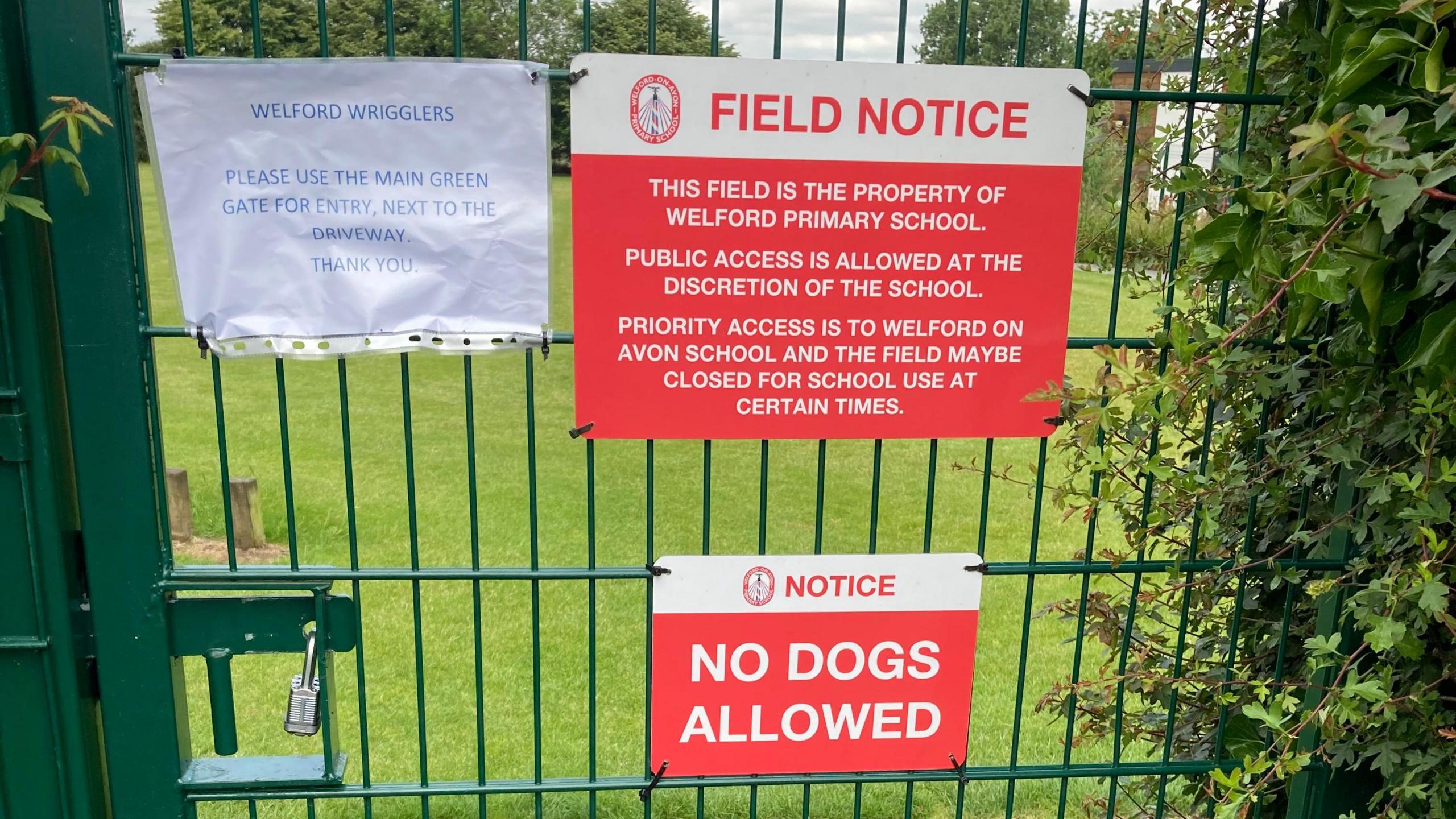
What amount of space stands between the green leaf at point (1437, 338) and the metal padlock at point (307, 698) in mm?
2093

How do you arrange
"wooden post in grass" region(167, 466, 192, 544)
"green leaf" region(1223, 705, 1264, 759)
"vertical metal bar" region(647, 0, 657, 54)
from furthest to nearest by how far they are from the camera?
1. "wooden post in grass" region(167, 466, 192, 544)
2. "green leaf" region(1223, 705, 1264, 759)
3. "vertical metal bar" region(647, 0, 657, 54)

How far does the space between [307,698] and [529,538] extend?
3.33 metres

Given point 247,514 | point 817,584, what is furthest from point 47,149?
point 247,514

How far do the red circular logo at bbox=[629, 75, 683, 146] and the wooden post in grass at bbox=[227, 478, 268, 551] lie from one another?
4289 millimetres

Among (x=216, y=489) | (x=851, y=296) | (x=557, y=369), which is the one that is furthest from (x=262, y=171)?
(x=557, y=369)

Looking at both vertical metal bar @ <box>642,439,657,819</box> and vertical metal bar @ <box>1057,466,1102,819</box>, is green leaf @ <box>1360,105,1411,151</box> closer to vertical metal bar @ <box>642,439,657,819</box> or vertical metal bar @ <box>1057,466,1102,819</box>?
vertical metal bar @ <box>1057,466,1102,819</box>

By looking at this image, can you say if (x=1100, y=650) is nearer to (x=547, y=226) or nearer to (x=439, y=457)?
(x=547, y=226)

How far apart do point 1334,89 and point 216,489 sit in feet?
22.4

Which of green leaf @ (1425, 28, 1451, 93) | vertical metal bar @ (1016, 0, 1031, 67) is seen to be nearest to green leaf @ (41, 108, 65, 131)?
vertical metal bar @ (1016, 0, 1031, 67)

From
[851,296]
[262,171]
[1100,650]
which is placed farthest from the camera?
[1100,650]

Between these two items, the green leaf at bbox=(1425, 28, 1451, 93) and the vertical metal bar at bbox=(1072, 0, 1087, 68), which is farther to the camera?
the vertical metal bar at bbox=(1072, 0, 1087, 68)

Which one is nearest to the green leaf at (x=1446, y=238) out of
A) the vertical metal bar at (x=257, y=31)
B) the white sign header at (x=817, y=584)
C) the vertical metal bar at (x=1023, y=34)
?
the vertical metal bar at (x=1023, y=34)

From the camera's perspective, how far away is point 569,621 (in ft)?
16.8

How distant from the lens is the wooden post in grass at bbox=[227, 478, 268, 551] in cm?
562
